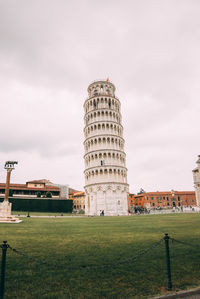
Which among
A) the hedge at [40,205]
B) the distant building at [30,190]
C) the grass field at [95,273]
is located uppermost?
the distant building at [30,190]

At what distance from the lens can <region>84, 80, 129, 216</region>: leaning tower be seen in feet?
183

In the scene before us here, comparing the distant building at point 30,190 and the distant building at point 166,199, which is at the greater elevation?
the distant building at point 30,190

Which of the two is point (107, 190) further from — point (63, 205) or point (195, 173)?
point (195, 173)

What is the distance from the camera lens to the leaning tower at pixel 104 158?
183ft

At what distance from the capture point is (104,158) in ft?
192

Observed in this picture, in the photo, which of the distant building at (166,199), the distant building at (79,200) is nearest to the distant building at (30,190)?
the distant building at (79,200)

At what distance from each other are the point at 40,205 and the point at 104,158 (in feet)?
69.8

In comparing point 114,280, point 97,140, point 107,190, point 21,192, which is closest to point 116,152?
point 97,140

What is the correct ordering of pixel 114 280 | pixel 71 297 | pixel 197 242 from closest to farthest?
pixel 71 297
pixel 114 280
pixel 197 242

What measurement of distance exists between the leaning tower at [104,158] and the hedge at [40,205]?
6.24m

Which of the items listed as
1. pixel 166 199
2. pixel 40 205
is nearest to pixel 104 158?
pixel 40 205

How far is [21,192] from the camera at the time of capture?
65.8 m

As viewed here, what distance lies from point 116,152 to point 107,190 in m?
11.1

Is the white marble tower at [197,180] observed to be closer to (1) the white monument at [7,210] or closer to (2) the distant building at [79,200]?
(2) the distant building at [79,200]
